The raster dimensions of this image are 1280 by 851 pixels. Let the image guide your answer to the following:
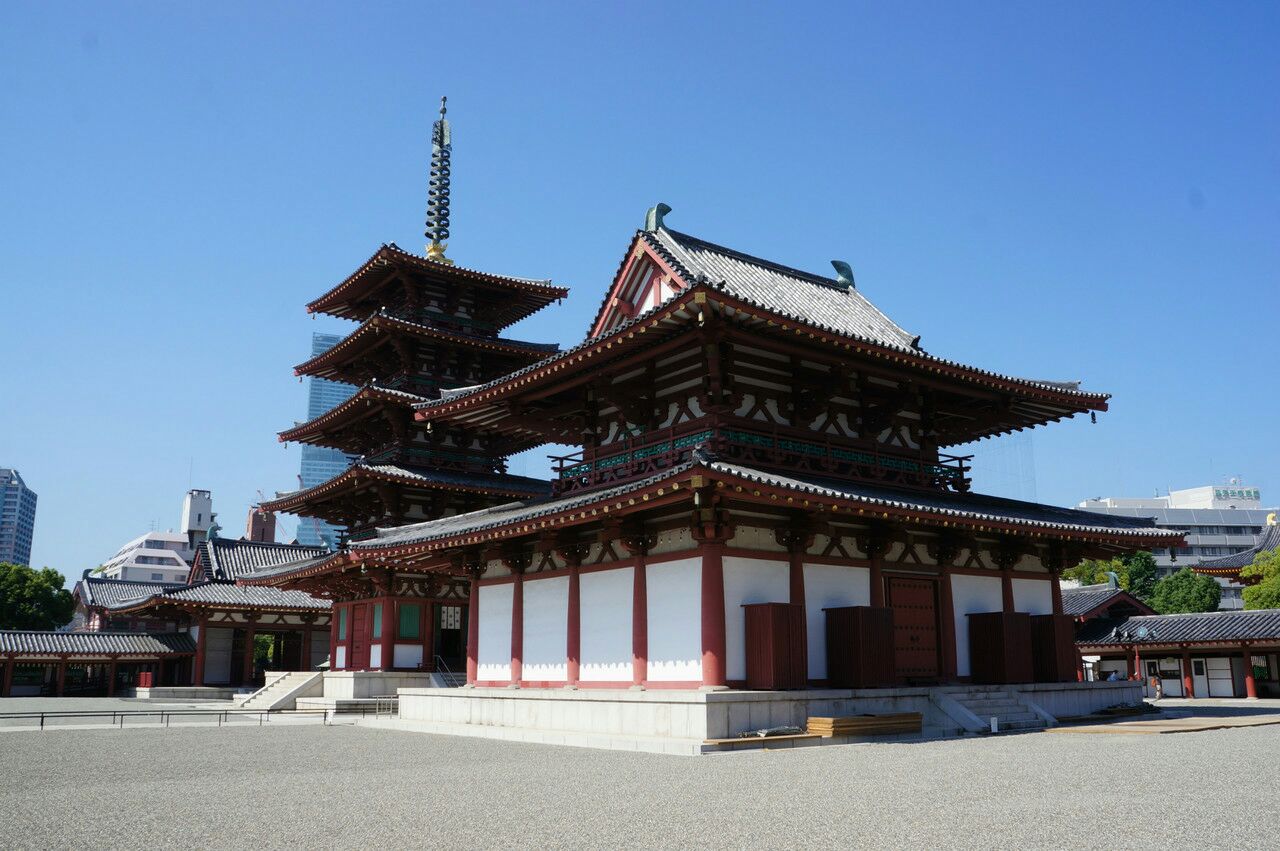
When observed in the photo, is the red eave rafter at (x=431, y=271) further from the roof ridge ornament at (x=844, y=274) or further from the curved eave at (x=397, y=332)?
the roof ridge ornament at (x=844, y=274)

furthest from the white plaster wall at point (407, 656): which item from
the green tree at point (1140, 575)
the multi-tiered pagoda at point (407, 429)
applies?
the green tree at point (1140, 575)

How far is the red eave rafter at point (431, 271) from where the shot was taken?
45.0 metres

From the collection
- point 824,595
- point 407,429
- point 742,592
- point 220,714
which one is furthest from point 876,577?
point 407,429

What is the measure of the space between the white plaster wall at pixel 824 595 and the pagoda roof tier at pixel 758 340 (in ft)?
16.7

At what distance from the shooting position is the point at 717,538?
21266 millimetres

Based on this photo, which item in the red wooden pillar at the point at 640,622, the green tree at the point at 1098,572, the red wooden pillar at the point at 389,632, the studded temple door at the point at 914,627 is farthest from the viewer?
the green tree at the point at 1098,572

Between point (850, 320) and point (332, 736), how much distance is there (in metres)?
18.8

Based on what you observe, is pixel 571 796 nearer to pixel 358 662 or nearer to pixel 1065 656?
pixel 1065 656

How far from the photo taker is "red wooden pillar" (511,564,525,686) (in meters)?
27.0

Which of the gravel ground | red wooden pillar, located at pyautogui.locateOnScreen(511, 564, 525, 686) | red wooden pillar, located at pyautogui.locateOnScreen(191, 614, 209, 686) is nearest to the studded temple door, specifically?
the gravel ground

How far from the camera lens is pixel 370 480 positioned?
41625 mm

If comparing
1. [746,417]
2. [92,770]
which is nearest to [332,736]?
[92,770]

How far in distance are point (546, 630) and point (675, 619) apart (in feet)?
17.7

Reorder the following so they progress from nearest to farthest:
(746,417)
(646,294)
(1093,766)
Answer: (1093,766) → (746,417) → (646,294)
